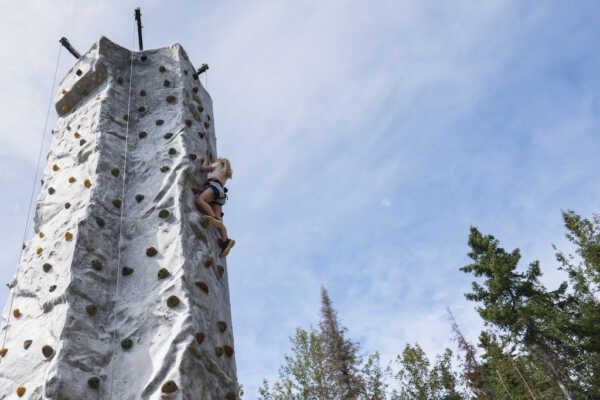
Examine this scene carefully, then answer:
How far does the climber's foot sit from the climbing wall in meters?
0.10

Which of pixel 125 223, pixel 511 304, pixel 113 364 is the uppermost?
pixel 511 304

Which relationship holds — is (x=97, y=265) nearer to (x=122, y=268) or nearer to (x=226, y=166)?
(x=122, y=268)

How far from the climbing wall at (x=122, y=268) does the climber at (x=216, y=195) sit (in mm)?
130

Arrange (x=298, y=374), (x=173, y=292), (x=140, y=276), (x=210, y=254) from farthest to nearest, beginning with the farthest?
(x=298, y=374)
(x=210, y=254)
(x=140, y=276)
(x=173, y=292)

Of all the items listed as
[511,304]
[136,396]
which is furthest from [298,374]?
[136,396]

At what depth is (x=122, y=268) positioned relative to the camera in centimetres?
487

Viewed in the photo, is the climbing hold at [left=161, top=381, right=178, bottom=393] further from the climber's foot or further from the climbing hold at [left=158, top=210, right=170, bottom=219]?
the climbing hold at [left=158, top=210, right=170, bottom=219]

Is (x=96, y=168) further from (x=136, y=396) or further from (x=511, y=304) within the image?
(x=511, y=304)

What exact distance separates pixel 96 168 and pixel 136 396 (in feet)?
10.5

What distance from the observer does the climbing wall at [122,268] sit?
3.89 metres

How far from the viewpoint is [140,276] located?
4754 mm

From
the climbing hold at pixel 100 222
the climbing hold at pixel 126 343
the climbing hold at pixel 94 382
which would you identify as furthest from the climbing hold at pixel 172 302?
the climbing hold at pixel 100 222

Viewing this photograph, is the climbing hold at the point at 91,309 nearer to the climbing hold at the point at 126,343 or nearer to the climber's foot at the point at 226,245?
the climbing hold at the point at 126,343

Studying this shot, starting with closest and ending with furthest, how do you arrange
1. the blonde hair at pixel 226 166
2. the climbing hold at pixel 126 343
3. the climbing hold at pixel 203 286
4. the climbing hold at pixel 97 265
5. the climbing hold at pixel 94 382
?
1. the climbing hold at pixel 94 382
2. the climbing hold at pixel 126 343
3. the climbing hold at pixel 203 286
4. the climbing hold at pixel 97 265
5. the blonde hair at pixel 226 166
